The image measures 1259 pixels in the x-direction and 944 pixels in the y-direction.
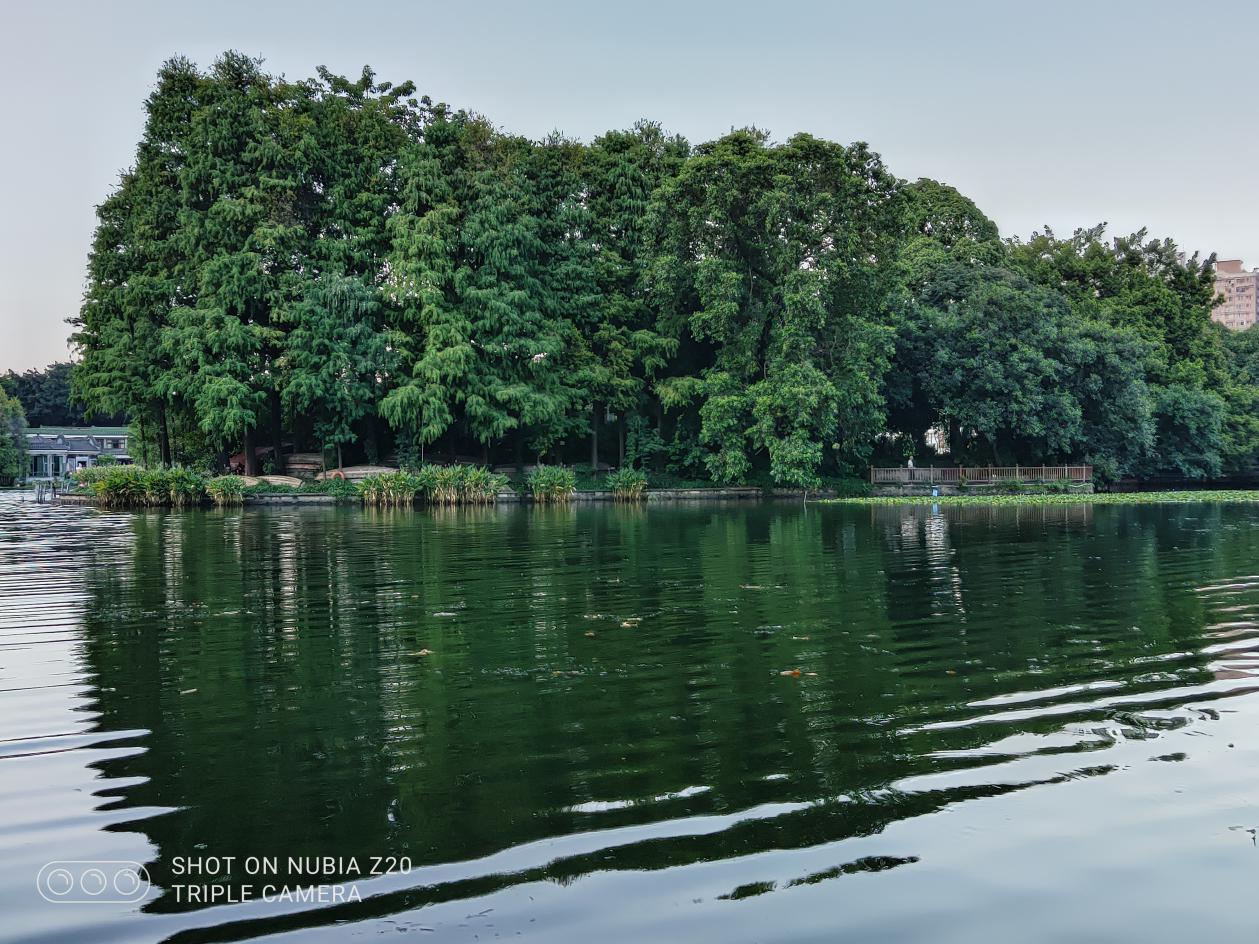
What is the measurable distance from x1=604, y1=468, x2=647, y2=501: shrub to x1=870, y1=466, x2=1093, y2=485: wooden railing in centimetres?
1298

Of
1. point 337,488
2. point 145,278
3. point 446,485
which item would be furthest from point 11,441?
point 446,485

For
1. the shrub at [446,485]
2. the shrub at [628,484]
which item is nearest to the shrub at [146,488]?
the shrub at [446,485]

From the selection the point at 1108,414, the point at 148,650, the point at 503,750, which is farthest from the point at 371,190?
the point at 503,750

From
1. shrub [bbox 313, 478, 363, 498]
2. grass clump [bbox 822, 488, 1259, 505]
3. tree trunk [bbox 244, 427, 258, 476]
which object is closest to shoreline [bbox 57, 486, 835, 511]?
shrub [bbox 313, 478, 363, 498]

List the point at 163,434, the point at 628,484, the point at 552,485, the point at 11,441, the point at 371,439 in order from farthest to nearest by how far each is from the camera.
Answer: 1. the point at 11,441
2. the point at 371,439
3. the point at 163,434
4. the point at 628,484
5. the point at 552,485

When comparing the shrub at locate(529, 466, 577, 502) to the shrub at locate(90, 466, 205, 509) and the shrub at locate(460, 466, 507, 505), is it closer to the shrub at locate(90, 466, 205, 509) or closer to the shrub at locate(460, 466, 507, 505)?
the shrub at locate(460, 466, 507, 505)

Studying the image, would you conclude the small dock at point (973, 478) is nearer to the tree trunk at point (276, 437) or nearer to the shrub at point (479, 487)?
the shrub at point (479, 487)

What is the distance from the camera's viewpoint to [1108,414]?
53.6 meters

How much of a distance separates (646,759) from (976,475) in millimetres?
49854

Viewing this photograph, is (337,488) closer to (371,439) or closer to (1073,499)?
(371,439)

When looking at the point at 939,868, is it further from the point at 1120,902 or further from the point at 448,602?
the point at 448,602

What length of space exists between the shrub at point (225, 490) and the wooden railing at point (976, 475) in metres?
31.1

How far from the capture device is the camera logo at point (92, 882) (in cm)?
416

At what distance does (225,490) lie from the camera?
136 feet
